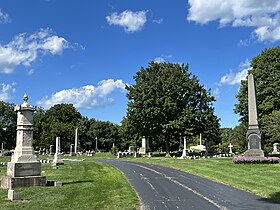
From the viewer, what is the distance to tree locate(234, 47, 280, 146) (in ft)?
137

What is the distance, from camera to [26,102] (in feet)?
48.0

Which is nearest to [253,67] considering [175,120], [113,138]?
[175,120]

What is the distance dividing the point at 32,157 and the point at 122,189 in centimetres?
401

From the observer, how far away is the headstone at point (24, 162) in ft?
43.6

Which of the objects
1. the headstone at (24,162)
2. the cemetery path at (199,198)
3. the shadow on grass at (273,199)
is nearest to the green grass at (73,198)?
the cemetery path at (199,198)

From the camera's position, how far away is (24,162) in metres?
13.7

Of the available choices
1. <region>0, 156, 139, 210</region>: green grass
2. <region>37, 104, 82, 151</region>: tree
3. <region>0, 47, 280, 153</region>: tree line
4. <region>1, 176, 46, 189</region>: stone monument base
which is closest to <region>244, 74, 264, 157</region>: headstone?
<region>0, 47, 280, 153</region>: tree line

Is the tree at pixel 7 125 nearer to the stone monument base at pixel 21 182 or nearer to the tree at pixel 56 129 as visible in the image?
the tree at pixel 56 129

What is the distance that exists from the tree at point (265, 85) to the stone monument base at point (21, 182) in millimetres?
33086

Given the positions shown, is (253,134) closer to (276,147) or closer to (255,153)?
(255,153)

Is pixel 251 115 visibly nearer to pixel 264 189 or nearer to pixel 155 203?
pixel 264 189

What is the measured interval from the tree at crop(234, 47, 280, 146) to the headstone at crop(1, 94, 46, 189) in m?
32.9

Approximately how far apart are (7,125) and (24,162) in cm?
→ 6944

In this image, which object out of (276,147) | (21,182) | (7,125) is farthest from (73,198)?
(7,125)
